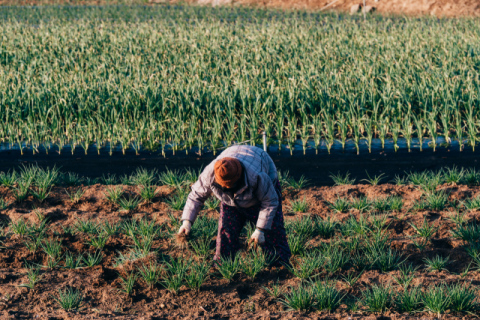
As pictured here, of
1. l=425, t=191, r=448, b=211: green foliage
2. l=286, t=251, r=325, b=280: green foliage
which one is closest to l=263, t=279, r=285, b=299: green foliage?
l=286, t=251, r=325, b=280: green foliage

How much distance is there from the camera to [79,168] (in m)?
4.80

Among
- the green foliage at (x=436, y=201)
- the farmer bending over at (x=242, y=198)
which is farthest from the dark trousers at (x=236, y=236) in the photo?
the green foliage at (x=436, y=201)

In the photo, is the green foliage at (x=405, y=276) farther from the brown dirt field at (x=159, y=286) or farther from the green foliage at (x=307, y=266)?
the green foliage at (x=307, y=266)

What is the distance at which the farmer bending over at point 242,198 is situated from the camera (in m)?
2.68

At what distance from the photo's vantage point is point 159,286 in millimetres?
2922

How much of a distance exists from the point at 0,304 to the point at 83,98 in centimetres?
319

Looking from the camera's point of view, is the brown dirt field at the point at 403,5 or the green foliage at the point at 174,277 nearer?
the green foliage at the point at 174,277

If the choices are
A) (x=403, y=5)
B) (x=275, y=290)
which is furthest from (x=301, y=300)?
(x=403, y=5)

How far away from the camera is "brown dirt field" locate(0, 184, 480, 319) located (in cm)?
263

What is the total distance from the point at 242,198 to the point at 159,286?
0.72 m

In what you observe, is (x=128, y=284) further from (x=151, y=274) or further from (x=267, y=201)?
(x=267, y=201)

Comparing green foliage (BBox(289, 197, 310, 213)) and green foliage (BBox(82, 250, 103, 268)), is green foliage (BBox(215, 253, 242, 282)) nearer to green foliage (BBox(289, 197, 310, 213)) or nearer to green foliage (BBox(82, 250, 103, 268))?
green foliage (BBox(82, 250, 103, 268))

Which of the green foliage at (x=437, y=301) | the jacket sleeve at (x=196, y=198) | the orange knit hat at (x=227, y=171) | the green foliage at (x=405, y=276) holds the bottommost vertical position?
the green foliage at (x=405, y=276)

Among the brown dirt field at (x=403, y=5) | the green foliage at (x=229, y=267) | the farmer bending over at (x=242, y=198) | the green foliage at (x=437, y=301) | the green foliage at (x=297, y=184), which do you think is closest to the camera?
the green foliage at (x=437, y=301)
